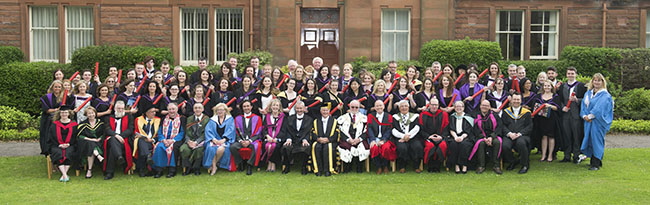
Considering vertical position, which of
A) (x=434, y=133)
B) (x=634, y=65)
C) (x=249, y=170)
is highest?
(x=634, y=65)

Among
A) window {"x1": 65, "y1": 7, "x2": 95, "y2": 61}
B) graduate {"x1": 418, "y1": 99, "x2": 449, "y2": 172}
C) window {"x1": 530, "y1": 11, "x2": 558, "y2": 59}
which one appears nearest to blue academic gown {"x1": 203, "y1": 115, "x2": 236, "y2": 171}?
graduate {"x1": 418, "y1": 99, "x2": 449, "y2": 172}

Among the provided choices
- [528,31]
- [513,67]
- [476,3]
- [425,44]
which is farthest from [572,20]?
[513,67]

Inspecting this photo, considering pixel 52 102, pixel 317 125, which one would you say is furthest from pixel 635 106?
pixel 52 102

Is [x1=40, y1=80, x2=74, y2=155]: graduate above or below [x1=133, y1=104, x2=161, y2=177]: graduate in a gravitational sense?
above

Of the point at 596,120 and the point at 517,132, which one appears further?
the point at 517,132

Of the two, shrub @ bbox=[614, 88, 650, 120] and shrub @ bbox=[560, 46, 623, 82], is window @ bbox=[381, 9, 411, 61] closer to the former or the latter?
shrub @ bbox=[560, 46, 623, 82]

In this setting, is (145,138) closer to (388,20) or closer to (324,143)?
(324,143)

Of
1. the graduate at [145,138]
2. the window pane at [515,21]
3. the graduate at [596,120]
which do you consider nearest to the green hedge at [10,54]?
the graduate at [145,138]

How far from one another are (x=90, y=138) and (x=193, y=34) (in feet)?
31.3

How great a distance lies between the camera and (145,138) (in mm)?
11539

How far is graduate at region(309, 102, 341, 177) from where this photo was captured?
37.5 feet

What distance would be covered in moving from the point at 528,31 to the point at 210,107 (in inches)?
490

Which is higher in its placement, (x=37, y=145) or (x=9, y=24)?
(x=9, y=24)

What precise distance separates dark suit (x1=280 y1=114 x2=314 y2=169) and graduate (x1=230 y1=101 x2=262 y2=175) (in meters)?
0.46
